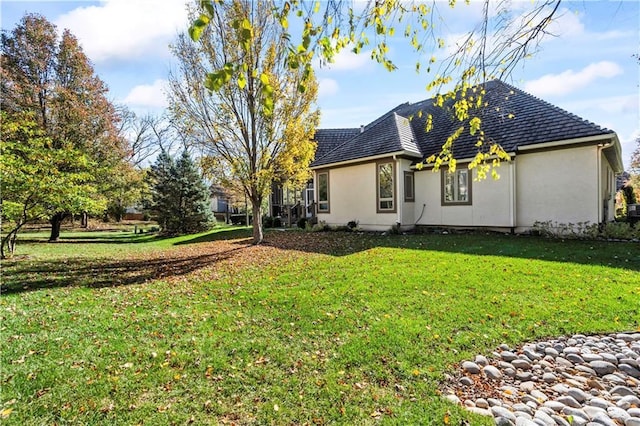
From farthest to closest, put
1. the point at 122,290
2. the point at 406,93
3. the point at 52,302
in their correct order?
the point at 122,290, the point at 52,302, the point at 406,93

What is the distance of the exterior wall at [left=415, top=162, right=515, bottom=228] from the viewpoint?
11.9 meters

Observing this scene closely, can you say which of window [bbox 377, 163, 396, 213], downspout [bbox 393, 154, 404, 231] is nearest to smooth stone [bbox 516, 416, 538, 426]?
downspout [bbox 393, 154, 404, 231]

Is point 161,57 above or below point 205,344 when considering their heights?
above

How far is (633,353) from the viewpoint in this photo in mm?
3520

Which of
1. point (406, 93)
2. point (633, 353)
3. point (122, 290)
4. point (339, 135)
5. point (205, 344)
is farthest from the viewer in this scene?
point (339, 135)

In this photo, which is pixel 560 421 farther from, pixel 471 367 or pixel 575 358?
pixel 575 358

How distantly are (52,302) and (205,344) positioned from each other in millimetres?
3822

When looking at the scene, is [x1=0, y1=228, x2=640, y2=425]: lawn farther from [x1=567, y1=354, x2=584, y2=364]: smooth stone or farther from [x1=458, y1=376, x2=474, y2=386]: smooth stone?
[x1=567, y1=354, x2=584, y2=364]: smooth stone

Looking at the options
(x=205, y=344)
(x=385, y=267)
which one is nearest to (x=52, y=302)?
(x=205, y=344)

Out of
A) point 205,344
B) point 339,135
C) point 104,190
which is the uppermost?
point 339,135

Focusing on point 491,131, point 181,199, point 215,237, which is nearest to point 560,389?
point 491,131

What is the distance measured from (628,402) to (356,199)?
41.9ft

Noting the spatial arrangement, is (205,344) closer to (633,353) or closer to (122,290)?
(122,290)

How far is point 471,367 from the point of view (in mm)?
3369
